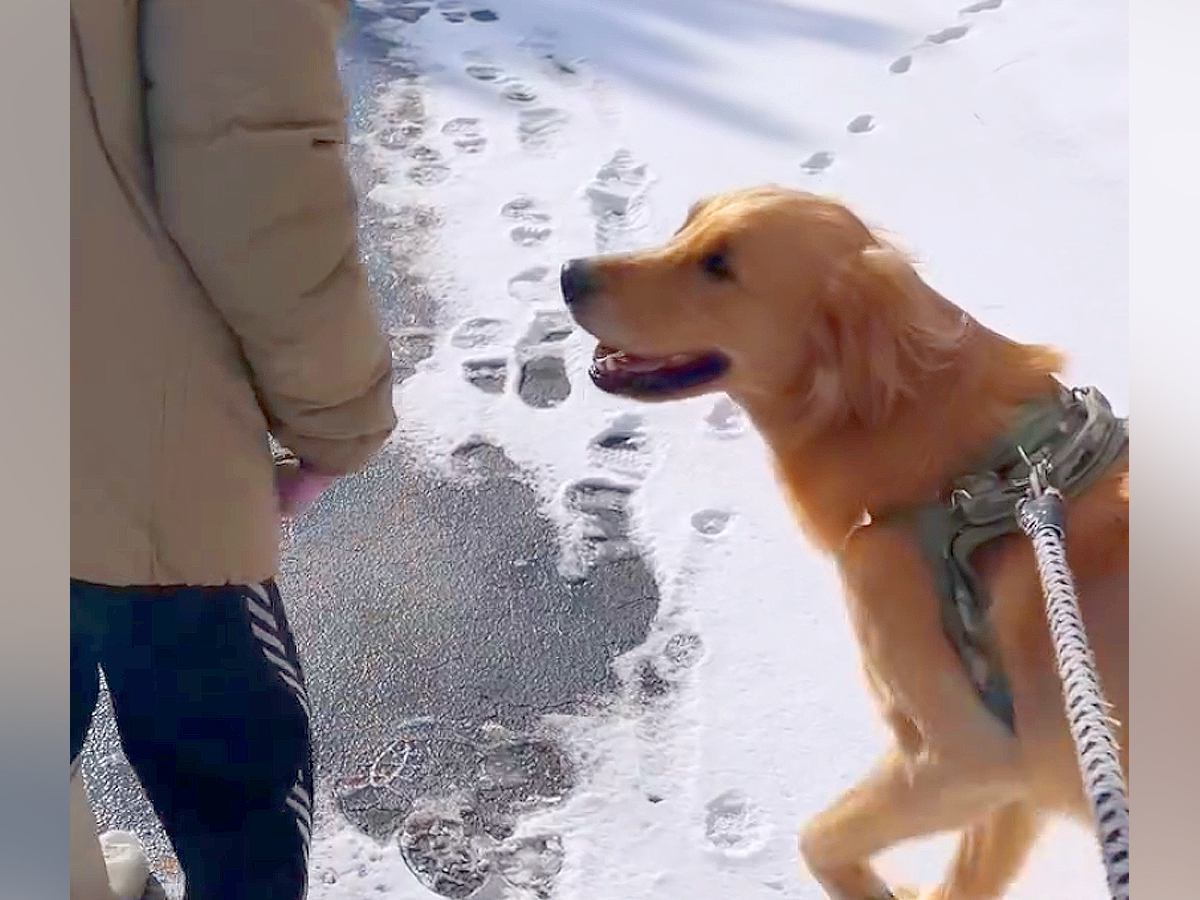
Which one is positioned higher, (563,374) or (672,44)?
(672,44)

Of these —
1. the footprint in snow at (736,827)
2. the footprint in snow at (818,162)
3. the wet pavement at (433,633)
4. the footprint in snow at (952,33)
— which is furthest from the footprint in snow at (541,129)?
the footprint in snow at (736,827)

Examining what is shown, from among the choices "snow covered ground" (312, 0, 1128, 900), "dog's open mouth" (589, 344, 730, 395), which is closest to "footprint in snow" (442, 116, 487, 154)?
"snow covered ground" (312, 0, 1128, 900)

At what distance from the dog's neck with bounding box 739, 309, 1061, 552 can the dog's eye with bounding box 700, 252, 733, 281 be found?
0.33 feet

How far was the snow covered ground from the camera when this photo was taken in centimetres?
117

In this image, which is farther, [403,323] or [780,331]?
[403,323]

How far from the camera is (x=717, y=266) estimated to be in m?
1.14

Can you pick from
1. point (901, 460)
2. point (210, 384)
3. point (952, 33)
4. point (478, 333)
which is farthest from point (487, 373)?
point (952, 33)

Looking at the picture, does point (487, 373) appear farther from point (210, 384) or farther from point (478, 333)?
point (210, 384)

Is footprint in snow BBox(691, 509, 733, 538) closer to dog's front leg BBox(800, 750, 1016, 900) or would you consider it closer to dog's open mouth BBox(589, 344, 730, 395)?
dog's open mouth BBox(589, 344, 730, 395)

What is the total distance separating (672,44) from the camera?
4.02ft
